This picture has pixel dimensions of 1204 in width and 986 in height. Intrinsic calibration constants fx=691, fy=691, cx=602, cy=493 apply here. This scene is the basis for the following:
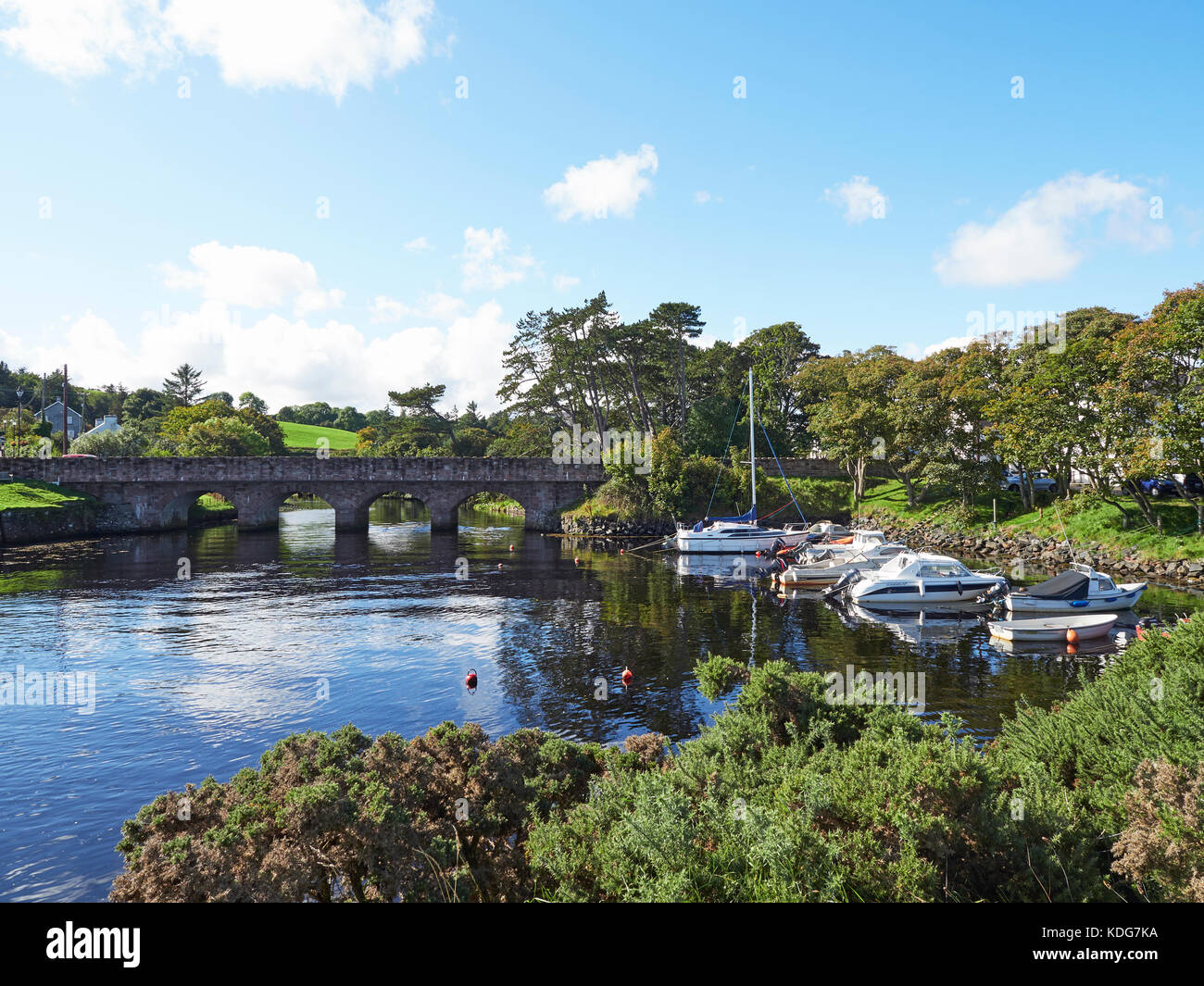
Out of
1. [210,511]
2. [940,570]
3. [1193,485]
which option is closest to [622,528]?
[940,570]

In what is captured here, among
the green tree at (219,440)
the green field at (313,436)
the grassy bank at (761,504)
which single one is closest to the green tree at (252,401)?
the green field at (313,436)

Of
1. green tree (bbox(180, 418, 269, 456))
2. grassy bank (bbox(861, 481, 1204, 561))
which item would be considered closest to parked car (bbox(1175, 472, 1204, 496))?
grassy bank (bbox(861, 481, 1204, 561))

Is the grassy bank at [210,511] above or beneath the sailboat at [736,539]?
above

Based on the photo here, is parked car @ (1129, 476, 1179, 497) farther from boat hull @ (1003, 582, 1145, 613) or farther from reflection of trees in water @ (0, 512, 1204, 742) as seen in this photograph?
boat hull @ (1003, 582, 1145, 613)

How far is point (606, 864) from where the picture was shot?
755cm

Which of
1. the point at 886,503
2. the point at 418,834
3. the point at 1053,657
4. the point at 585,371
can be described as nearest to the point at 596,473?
the point at 585,371

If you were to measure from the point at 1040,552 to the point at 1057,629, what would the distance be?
2417 centimetres

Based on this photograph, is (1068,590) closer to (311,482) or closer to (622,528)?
(622,528)

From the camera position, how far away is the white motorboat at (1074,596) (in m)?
29.7

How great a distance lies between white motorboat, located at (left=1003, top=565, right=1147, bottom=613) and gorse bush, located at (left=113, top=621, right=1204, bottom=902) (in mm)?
19231

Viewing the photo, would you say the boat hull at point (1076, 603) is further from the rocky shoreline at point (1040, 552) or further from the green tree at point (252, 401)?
the green tree at point (252, 401)

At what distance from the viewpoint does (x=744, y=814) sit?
26.8 ft

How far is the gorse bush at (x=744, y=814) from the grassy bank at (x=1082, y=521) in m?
38.3
